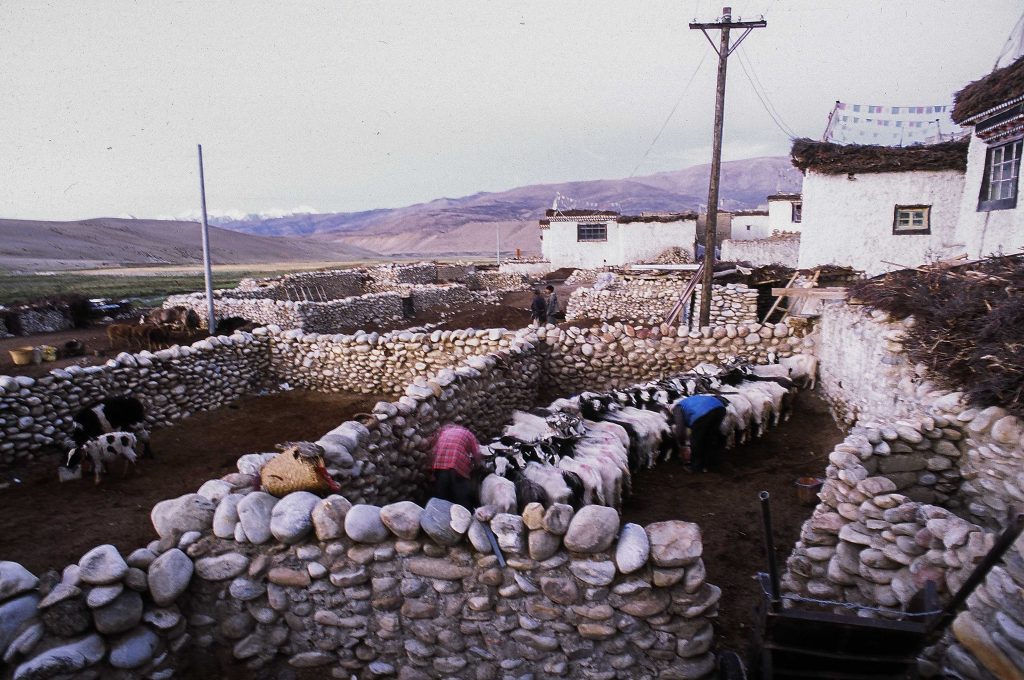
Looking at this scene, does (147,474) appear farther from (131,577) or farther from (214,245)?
(214,245)

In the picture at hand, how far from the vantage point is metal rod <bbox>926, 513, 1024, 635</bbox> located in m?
2.17

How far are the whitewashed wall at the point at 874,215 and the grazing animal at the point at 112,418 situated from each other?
17.2 metres

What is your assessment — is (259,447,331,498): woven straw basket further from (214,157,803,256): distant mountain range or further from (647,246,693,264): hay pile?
(214,157,803,256): distant mountain range

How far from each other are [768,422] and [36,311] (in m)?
24.5

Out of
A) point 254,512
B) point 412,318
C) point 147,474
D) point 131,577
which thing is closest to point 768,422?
point 254,512

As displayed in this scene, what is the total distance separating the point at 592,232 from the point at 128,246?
80.8 m

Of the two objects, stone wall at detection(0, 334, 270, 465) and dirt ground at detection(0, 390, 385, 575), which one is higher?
stone wall at detection(0, 334, 270, 465)

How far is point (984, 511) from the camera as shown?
452 centimetres

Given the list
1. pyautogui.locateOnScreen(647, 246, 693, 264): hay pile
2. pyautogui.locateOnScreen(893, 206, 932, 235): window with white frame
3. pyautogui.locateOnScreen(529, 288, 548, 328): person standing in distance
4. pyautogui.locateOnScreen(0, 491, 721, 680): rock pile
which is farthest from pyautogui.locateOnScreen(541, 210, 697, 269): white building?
pyautogui.locateOnScreen(0, 491, 721, 680): rock pile

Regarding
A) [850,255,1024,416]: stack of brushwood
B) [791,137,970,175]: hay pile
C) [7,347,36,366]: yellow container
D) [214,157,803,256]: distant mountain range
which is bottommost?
[7,347,36,366]: yellow container

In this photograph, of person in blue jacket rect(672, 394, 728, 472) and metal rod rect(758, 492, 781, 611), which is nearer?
metal rod rect(758, 492, 781, 611)

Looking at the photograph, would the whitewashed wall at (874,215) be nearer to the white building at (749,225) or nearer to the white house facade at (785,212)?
the white house facade at (785,212)

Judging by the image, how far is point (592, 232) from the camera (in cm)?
3481

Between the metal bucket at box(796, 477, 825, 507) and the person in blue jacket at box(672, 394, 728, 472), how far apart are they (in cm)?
125
